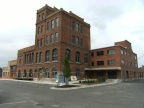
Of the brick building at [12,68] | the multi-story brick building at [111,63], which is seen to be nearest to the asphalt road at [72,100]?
the multi-story brick building at [111,63]

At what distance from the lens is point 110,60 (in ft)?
161

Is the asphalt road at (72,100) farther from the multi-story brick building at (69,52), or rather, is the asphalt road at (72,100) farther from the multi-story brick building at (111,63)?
the multi-story brick building at (111,63)

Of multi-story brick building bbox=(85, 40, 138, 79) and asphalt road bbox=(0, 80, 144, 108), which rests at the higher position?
multi-story brick building bbox=(85, 40, 138, 79)

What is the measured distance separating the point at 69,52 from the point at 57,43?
4353mm

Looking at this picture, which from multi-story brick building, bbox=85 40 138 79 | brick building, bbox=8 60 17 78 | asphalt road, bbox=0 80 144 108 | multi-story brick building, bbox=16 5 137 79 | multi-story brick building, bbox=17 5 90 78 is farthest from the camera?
brick building, bbox=8 60 17 78

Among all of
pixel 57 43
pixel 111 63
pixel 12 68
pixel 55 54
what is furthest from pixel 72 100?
pixel 12 68

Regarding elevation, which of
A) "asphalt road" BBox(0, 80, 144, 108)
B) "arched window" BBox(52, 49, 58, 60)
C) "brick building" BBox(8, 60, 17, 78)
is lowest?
"asphalt road" BBox(0, 80, 144, 108)

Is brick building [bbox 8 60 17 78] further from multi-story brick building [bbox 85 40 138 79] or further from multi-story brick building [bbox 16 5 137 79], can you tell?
multi-story brick building [bbox 85 40 138 79]

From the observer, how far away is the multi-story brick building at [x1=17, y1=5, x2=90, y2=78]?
44125 mm

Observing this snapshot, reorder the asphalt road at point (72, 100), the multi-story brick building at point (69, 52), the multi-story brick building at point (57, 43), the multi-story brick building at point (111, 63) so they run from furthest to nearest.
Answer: the multi-story brick building at point (111, 63), the multi-story brick building at point (69, 52), the multi-story brick building at point (57, 43), the asphalt road at point (72, 100)

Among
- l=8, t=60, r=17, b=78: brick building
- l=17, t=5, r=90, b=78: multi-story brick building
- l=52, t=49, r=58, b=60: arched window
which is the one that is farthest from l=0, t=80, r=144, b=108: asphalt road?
l=8, t=60, r=17, b=78: brick building

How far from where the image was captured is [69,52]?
45.8 m

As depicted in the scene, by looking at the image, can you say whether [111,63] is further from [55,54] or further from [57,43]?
[57,43]

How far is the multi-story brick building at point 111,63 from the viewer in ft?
155
